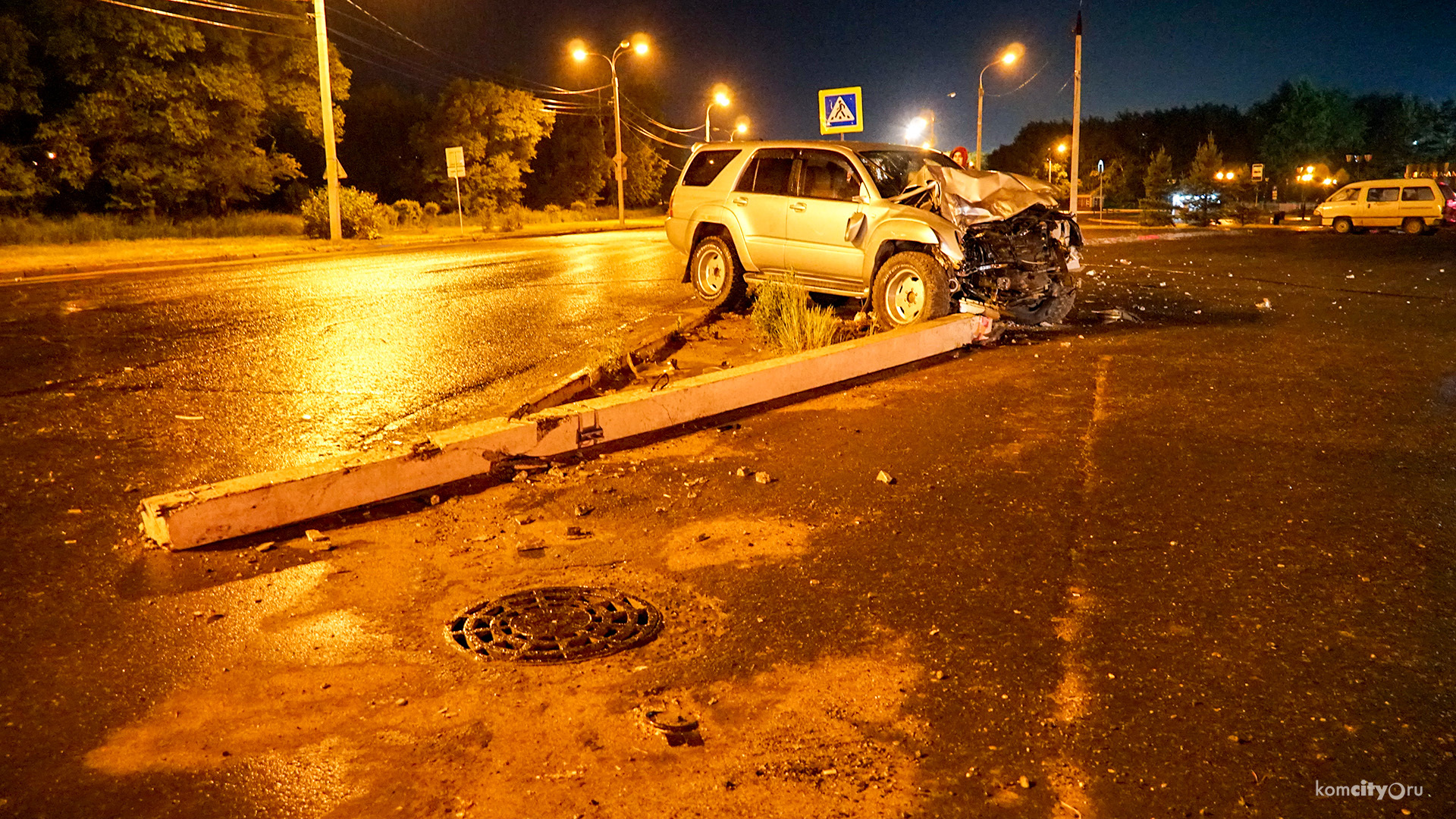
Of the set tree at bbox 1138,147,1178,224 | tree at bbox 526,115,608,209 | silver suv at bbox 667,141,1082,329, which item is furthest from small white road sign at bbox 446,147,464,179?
tree at bbox 1138,147,1178,224

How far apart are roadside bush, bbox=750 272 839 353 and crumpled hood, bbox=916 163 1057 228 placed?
1.65 meters

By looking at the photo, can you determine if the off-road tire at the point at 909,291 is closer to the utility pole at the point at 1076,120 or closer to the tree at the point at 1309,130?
the utility pole at the point at 1076,120

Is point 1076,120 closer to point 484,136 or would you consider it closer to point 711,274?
point 711,274

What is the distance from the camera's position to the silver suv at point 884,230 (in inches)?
439

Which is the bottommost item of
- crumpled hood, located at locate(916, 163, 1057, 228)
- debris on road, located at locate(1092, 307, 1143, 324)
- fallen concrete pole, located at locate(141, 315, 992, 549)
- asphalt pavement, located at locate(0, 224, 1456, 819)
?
asphalt pavement, located at locate(0, 224, 1456, 819)

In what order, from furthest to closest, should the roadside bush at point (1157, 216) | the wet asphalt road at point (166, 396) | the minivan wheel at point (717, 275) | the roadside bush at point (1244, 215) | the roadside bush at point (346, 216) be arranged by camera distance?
the roadside bush at point (1157, 216) < the roadside bush at point (1244, 215) < the roadside bush at point (346, 216) < the minivan wheel at point (717, 275) < the wet asphalt road at point (166, 396)

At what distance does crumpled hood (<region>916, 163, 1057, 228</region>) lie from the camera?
1108cm

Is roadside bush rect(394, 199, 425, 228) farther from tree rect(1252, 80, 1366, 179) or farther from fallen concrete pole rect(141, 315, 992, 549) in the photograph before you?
tree rect(1252, 80, 1366, 179)

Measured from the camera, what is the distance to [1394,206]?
36938mm

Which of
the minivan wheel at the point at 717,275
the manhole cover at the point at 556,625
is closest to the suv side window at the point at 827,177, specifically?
the minivan wheel at the point at 717,275

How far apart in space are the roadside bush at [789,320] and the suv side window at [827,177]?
3.56 feet

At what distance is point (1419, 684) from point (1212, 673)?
69cm

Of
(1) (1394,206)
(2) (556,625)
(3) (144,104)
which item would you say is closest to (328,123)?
(3) (144,104)

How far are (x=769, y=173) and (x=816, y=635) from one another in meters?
9.08
